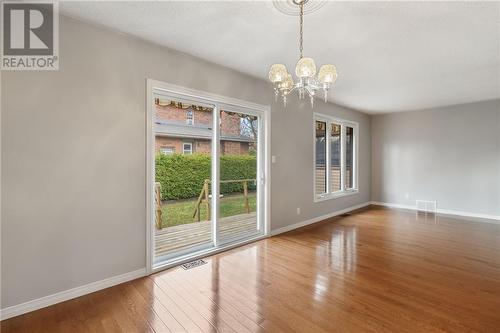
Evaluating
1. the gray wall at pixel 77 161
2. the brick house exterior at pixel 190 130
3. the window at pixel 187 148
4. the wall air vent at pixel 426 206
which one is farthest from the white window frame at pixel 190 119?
the wall air vent at pixel 426 206

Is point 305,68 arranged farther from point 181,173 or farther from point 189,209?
point 189,209

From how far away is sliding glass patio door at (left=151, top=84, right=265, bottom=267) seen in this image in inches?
124

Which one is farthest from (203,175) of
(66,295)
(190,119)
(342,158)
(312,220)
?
(342,158)

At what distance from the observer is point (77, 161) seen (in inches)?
92.0

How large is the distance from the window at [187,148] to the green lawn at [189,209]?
723 millimetres

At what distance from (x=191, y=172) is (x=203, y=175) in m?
0.19

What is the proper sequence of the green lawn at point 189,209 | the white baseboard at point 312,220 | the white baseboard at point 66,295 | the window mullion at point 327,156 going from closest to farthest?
1. the white baseboard at point 66,295
2. the green lawn at point 189,209
3. the white baseboard at point 312,220
4. the window mullion at point 327,156

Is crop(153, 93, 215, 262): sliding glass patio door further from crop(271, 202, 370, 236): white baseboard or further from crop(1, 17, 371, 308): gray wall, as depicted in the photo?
crop(271, 202, 370, 236): white baseboard

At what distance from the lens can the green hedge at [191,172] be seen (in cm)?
320

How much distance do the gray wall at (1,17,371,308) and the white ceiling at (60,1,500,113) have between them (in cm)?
33

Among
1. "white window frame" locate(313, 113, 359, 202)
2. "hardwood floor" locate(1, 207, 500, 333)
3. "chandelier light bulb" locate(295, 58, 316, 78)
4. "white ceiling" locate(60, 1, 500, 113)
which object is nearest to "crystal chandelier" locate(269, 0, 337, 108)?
"chandelier light bulb" locate(295, 58, 316, 78)

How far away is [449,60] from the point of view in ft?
10.5

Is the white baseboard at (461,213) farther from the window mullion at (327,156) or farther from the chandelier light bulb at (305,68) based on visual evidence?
the chandelier light bulb at (305,68)

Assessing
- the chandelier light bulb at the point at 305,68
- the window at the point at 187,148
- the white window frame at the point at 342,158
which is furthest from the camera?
the white window frame at the point at 342,158
